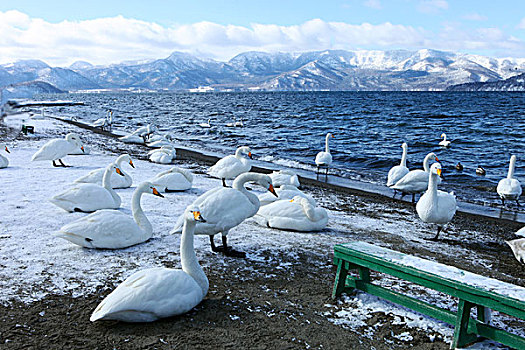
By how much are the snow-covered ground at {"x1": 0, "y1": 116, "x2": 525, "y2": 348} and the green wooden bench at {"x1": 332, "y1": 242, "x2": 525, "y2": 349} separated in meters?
0.19

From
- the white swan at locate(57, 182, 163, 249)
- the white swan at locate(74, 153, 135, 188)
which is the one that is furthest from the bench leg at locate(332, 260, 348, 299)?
→ the white swan at locate(74, 153, 135, 188)

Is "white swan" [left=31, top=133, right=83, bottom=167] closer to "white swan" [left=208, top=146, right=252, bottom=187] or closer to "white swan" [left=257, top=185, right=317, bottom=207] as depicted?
"white swan" [left=208, top=146, right=252, bottom=187]

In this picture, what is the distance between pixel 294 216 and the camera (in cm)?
784

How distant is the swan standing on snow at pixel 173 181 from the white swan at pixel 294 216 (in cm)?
292

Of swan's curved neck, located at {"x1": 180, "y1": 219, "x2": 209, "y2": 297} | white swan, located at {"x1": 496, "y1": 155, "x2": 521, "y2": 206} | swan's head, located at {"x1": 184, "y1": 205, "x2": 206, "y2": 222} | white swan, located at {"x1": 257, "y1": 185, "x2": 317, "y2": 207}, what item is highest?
swan's head, located at {"x1": 184, "y1": 205, "x2": 206, "y2": 222}

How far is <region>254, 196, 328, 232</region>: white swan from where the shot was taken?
306 inches

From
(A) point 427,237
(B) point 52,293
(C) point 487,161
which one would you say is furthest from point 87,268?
(C) point 487,161

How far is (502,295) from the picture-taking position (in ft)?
12.3

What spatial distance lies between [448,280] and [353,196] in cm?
842

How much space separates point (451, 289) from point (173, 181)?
727 cm

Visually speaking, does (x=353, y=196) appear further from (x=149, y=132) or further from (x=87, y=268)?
(x=149, y=132)

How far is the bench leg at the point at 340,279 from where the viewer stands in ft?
16.6

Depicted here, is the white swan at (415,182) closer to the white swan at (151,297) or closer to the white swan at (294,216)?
the white swan at (294,216)

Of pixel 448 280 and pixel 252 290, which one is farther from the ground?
pixel 448 280
